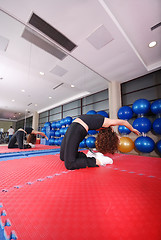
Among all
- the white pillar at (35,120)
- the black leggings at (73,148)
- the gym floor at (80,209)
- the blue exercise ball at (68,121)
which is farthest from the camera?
the white pillar at (35,120)

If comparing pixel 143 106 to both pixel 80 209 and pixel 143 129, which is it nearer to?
pixel 143 129

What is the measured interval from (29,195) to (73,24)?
2.70m

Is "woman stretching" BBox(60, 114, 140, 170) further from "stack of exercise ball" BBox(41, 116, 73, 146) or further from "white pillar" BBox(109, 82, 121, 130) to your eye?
"stack of exercise ball" BBox(41, 116, 73, 146)

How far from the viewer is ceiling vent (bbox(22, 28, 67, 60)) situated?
7.27 feet

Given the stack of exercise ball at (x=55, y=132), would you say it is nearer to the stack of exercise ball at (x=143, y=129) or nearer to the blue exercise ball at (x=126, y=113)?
the blue exercise ball at (x=126, y=113)

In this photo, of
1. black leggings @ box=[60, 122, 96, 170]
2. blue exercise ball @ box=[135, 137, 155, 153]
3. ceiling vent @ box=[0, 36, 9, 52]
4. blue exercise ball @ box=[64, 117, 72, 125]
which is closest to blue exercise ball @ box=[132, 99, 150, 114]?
blue exercise ball @ box=[135, 137, 155, 153]

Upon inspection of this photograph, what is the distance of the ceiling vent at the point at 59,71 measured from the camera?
133 inches

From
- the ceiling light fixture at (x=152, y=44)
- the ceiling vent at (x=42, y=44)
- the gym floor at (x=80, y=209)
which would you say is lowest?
the gym floor at (x=80, y=209)

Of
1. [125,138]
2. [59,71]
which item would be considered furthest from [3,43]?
[125,138]

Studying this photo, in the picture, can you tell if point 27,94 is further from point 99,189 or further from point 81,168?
point 99,189

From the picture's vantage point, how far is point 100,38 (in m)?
2.34

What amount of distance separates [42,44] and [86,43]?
1.03m

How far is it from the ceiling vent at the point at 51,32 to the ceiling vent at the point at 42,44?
0.20m

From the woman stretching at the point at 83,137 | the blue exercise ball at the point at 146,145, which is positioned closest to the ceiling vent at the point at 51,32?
the woman stretching at the point at 83,137
